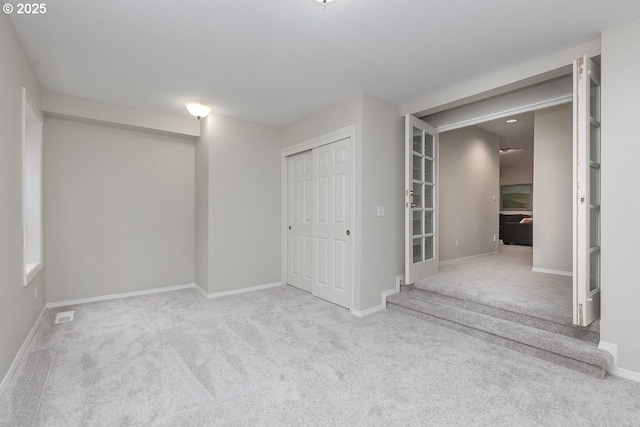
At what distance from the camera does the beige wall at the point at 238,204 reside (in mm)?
4090

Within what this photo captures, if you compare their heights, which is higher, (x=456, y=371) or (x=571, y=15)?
(x=571, y=15)

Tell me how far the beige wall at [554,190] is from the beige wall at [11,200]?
5.98 meters

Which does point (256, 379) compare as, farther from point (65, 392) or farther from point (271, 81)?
point (271, 81)

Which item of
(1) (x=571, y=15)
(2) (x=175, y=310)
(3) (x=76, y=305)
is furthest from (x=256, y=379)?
(1) (x=571, y=15)

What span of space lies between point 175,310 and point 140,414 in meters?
1.94

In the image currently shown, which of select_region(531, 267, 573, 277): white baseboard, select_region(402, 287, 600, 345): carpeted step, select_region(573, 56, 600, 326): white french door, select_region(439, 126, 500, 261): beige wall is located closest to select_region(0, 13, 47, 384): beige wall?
select_region(402, 287, 600, 345): carpeted step

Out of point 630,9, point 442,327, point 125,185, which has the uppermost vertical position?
point 630,9

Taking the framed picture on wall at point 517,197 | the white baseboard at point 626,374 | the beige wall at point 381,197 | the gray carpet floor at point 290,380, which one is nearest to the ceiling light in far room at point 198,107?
the beige wall at point 381,197

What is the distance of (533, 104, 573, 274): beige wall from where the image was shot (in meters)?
4.29

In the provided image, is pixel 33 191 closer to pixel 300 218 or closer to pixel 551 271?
pixel 300 218

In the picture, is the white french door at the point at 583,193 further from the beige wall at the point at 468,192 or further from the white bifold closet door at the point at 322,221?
the beige wall at the point at 468,192

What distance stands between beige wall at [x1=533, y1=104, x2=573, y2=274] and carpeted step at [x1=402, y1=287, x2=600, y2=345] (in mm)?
2175

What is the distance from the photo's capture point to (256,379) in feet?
6.88

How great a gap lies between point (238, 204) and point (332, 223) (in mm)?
1434
